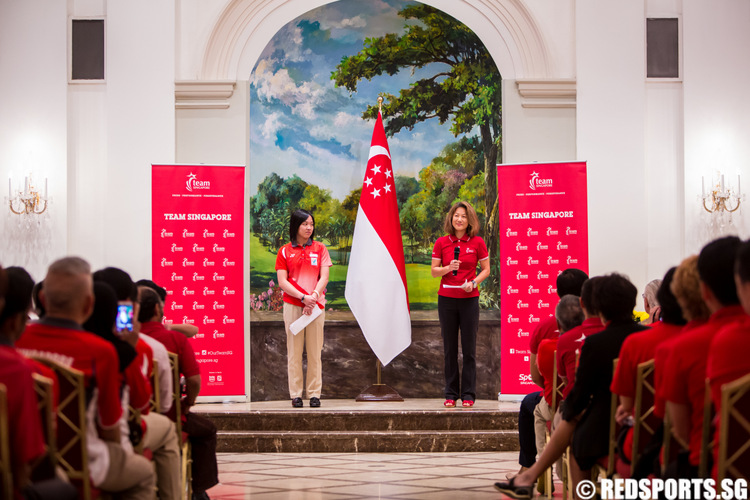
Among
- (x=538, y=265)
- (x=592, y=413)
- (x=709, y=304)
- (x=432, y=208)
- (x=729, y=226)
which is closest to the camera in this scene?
(x=709, y=304)

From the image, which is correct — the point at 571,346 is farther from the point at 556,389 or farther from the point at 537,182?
the point at 537,182

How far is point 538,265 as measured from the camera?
7.22 metres

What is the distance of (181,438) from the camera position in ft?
13.9

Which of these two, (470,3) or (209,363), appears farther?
(470,3)

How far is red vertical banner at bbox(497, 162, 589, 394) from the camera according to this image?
23.6 ft

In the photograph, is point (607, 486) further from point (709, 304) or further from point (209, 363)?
point (209, 363)

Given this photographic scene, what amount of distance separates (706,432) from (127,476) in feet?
6.10

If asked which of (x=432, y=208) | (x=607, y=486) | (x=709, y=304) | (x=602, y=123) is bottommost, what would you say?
A: (x=607, y=486)

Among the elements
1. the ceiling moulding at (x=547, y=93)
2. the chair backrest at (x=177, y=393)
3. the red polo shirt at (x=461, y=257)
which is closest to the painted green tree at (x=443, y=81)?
the ceiling moulding at (x=547, y=93)

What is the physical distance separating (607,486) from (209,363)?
15.0ft

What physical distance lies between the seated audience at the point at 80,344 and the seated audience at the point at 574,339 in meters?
2.03

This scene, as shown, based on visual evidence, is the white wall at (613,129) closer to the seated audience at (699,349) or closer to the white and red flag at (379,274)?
the white and red flag at (379,274)

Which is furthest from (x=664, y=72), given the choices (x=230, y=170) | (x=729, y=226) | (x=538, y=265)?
(x=230, y=170)

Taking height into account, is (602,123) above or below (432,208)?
above
